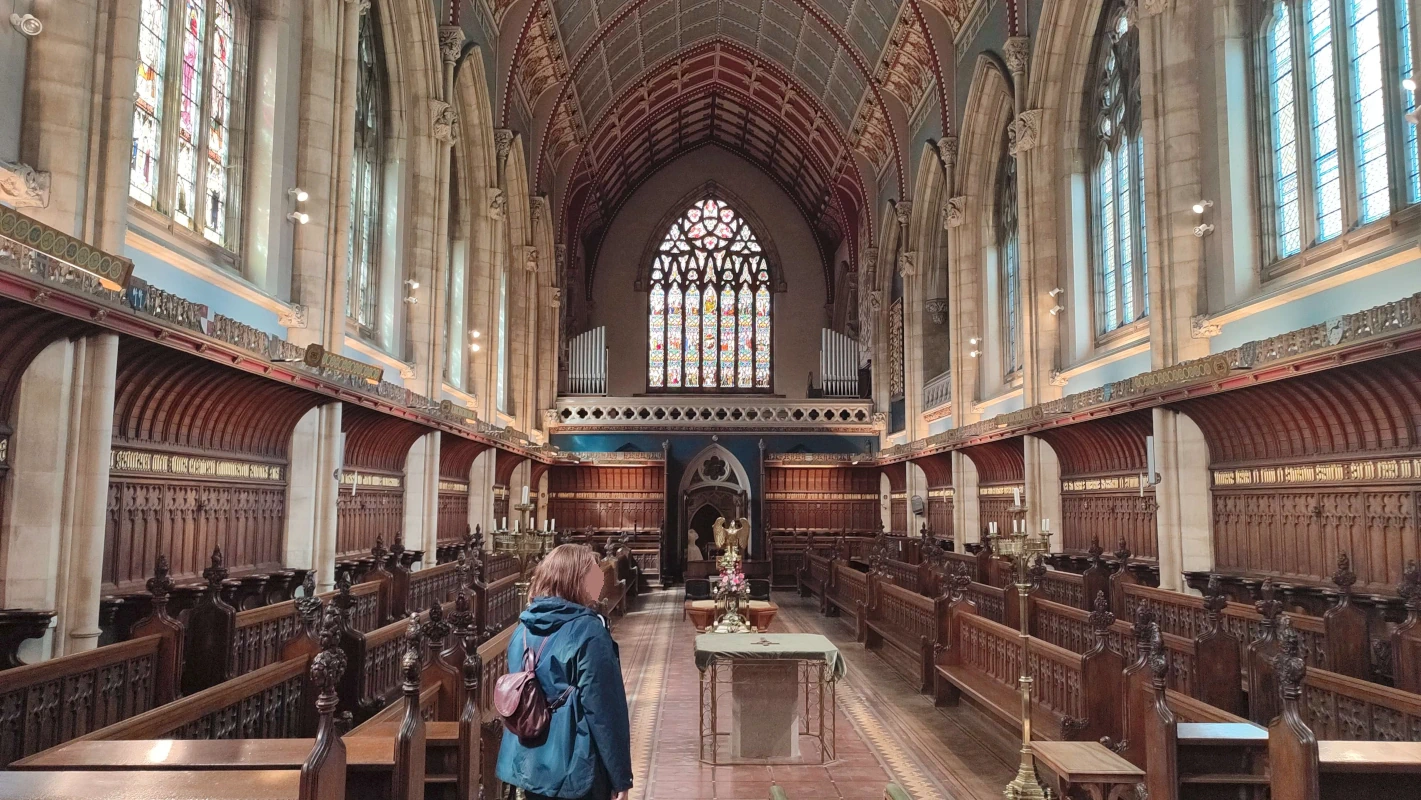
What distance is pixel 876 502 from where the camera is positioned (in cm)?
Result: 2773

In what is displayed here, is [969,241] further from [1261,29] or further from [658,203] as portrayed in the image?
[658,203]

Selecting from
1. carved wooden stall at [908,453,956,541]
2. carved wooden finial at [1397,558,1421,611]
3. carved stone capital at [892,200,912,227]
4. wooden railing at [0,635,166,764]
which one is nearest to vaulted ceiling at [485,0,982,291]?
carved stone capital at [892,200,912,227]

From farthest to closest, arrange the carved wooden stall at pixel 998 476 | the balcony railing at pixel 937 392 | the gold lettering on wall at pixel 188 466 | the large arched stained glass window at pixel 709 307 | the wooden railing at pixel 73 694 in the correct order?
the large arched stained glass window at pixel 709 307, the balcony railing at pixel 937 392, the carved wooden stall at pixel 998 476, the gold lettering on wall at pixel 188 466, the wooden railing at pixel 73 694

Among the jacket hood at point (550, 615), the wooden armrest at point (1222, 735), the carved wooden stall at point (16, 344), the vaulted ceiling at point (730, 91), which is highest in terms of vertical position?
the vaulted ceiling at point (730, 91)

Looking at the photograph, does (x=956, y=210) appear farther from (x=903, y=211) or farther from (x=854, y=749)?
(x=854, y=749)

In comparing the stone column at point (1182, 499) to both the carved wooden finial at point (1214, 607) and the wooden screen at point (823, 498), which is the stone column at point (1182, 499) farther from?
the wooden screen at point (823, 498)

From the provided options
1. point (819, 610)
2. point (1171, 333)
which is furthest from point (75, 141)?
point (819, 610)

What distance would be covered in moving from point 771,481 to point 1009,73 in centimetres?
1348

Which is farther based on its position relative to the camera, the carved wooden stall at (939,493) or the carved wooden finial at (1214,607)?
the carved wooden stall at (939,493)

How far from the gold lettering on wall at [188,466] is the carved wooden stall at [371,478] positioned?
123 cm

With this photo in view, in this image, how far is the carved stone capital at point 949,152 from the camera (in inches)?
808

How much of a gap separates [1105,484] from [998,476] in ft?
15.1

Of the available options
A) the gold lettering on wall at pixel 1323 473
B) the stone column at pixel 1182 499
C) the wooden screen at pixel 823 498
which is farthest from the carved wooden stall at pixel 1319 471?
the wooden screen at pixel 823 498

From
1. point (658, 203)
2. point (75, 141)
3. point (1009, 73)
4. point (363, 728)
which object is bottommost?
point (363, 728)
